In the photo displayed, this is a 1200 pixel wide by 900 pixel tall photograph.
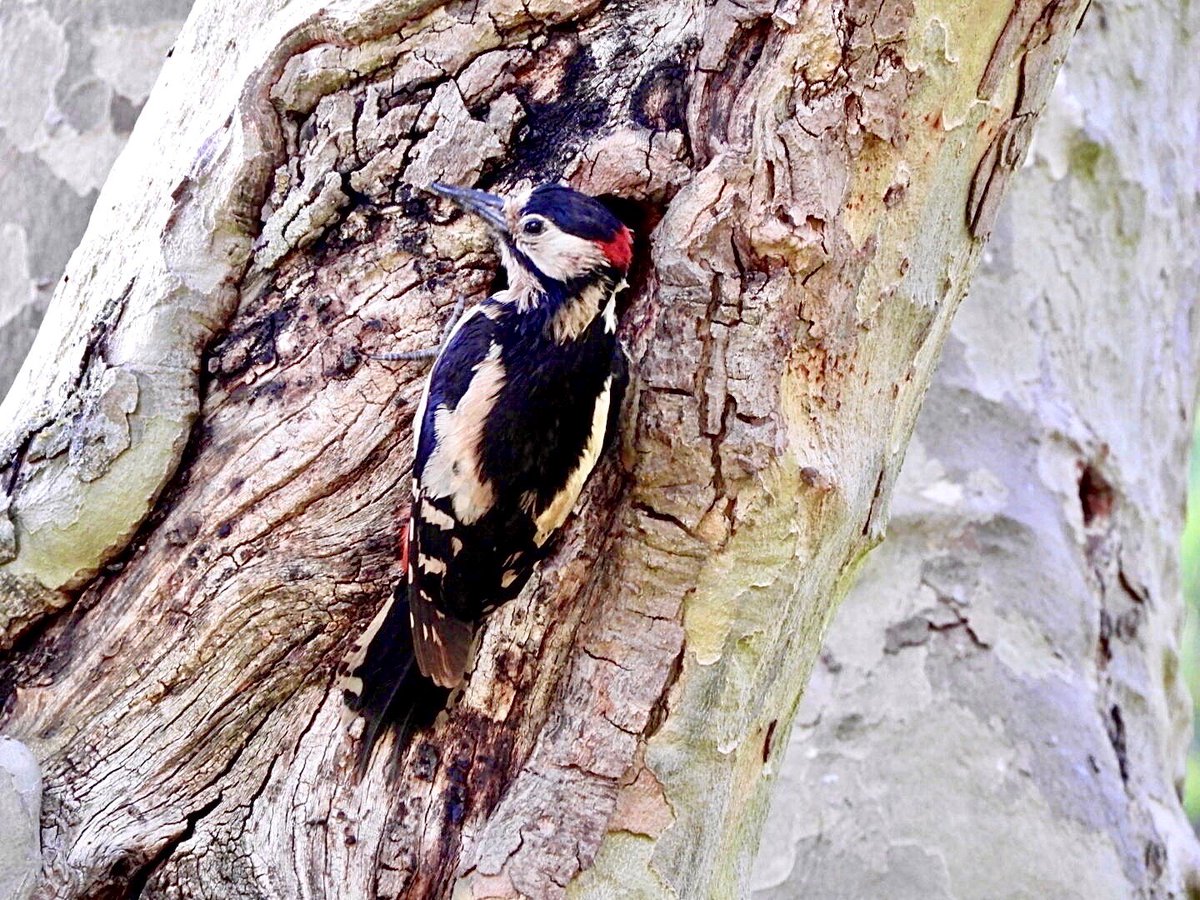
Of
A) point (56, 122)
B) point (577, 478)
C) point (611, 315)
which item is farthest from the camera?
point (56, 122)

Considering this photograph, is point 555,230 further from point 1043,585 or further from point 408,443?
point 1043,585

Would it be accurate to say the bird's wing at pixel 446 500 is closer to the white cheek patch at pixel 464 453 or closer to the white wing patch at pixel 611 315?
the white cheek patch at pixel 464 453

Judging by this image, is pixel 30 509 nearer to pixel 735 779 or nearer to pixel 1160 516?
pixel 735 779

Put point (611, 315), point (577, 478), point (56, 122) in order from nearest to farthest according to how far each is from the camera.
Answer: point (577, 478)
point (611, 315)
point (56, 122)

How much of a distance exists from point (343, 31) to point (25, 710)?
3.87ft

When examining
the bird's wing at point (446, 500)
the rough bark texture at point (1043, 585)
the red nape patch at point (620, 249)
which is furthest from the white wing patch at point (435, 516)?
the rough bark texture at point (1043, 585)

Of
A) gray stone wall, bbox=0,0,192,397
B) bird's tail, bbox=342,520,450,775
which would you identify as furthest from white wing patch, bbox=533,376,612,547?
gray stone wall, bbox=0,0,192,397

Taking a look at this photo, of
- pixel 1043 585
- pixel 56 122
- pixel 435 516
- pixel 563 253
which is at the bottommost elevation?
pixel 1043 585

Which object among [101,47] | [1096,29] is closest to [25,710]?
[101,47]

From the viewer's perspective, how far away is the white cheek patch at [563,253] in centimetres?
192

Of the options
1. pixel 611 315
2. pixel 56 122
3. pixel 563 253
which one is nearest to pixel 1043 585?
pixel 611 315

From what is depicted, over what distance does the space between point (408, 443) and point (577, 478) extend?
29 centimetres

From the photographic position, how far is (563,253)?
1.96 metres

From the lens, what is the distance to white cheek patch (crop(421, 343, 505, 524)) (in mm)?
1883
